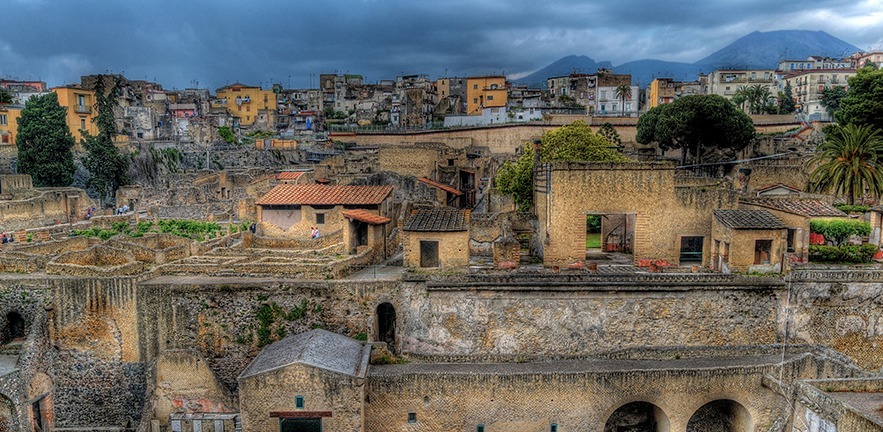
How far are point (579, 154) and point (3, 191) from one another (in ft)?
114

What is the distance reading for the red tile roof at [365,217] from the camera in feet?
80.1

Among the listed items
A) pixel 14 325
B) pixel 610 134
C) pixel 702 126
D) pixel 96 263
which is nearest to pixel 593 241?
pixel 96 263

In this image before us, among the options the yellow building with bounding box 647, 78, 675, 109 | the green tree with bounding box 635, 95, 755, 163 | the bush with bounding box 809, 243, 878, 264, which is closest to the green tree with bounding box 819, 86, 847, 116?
the yellow building with bounding box 647, 78, 675, 109

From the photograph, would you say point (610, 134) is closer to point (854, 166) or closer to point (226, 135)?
point (854, 166)

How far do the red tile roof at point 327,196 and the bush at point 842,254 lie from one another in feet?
54.5

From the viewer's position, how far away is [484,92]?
7375cm

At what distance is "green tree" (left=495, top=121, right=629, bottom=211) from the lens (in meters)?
32.1

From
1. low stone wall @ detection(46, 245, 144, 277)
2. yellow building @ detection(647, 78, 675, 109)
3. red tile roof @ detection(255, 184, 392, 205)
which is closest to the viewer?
low stone wall @ detection(46, 245, 144, 277)

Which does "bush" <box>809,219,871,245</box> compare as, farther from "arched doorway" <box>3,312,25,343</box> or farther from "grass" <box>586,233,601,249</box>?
"arched doorway" <box>3,312,25,343</box>

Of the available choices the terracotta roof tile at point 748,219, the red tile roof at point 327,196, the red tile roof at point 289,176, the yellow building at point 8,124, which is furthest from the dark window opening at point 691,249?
the yellow building at point 8,124

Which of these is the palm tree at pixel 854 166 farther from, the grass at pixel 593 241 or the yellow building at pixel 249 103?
the yellow building at pixel 249 103

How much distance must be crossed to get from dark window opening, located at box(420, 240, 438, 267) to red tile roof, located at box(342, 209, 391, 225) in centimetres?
343

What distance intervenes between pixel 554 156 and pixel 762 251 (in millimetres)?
14299

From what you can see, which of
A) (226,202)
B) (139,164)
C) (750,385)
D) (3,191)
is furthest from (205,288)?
(139,164)
